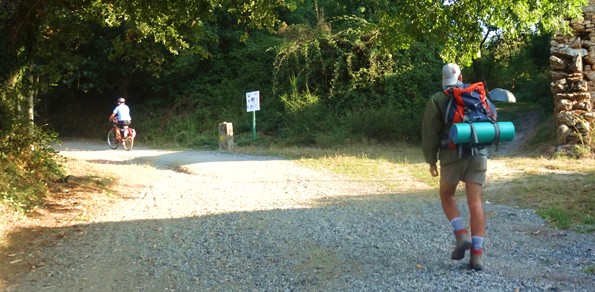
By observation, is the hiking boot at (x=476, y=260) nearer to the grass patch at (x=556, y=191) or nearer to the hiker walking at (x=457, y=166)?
the hiker walking at (x=457, y=166)

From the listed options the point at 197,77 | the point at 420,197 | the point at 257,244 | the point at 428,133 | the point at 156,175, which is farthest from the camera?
the point at 197,77

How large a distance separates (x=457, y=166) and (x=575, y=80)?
11.2 metres

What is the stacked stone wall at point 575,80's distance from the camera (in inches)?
556

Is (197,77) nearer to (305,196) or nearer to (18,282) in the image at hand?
(305,196)

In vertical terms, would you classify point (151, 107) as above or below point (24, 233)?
above

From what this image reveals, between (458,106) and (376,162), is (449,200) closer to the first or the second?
(458,106)

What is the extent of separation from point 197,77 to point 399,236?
2280 centimetres

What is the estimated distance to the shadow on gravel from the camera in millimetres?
4699

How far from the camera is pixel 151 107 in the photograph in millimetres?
28625

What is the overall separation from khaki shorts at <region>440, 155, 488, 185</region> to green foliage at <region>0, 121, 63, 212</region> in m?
6.13

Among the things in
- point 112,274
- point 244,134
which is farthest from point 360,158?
point 112,274

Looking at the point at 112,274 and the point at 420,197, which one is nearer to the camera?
the point at 112,274

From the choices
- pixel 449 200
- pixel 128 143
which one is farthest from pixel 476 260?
pixel 128 143

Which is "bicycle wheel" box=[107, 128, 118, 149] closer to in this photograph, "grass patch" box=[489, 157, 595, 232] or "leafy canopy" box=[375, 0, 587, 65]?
"leafy canopy" box=[375, 0, 587, 65]
